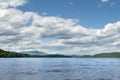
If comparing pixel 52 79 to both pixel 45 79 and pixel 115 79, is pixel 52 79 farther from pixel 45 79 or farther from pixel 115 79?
pixel 115 79

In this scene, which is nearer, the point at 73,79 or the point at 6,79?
the point at 6,79

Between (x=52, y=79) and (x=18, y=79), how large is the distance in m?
8.31

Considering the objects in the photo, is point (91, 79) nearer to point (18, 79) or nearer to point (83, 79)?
point (83, 79)

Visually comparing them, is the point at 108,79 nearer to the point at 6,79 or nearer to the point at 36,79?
the point at 36,79

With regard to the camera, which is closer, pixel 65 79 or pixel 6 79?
pixel 6 79

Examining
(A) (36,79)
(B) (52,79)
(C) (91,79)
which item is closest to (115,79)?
(C) (91,79)

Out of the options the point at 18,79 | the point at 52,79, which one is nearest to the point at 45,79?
the point at 52,79

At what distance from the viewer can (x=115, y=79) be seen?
65500 mm

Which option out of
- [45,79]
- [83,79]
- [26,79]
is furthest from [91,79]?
[26,79]

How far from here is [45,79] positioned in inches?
2489

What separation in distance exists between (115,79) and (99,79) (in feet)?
13.4

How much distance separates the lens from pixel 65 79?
64.9 meters

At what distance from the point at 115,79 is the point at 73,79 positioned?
1055cm

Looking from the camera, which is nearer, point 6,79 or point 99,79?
point 6,79
